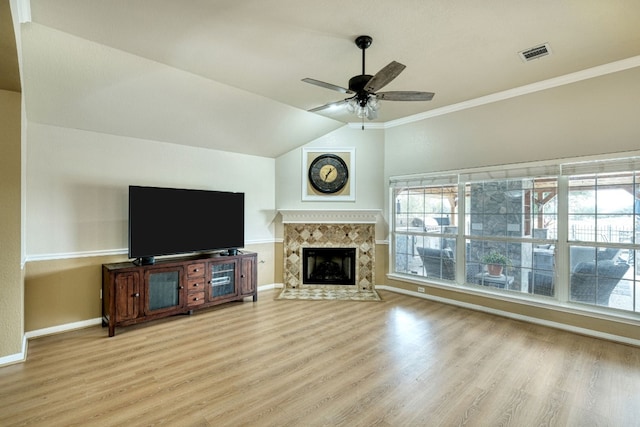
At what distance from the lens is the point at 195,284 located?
4.13 metres

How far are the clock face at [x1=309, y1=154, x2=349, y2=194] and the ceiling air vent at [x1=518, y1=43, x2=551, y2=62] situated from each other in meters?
2.95

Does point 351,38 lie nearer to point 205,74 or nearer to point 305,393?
point 205,74

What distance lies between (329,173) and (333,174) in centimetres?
8

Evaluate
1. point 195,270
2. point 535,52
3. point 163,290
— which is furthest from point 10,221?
point 535,52

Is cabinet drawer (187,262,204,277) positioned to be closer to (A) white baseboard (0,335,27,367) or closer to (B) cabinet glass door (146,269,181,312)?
(B) cabinet glass door (146,269,181,312)

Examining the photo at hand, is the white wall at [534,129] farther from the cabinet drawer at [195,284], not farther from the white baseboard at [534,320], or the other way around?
the cabinet drawer at [195,284]

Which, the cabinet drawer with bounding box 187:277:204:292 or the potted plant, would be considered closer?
the cabinet drawer with bounding box 187:277:204:292

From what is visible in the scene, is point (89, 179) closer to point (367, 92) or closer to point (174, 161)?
point (174, 161)

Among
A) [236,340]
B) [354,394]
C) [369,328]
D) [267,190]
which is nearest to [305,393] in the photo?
[354,394]

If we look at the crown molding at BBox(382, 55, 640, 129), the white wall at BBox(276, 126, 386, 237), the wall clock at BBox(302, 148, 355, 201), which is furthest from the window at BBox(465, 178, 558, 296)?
the wall clock at BBox(302, 148, 355, 201)

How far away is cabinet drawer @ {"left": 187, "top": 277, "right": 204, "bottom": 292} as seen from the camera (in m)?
4.07

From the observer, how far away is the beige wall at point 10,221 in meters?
A: 2.69

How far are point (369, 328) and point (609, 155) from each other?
11.0 feet

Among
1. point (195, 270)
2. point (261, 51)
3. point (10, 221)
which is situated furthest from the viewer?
point (195, 270)
